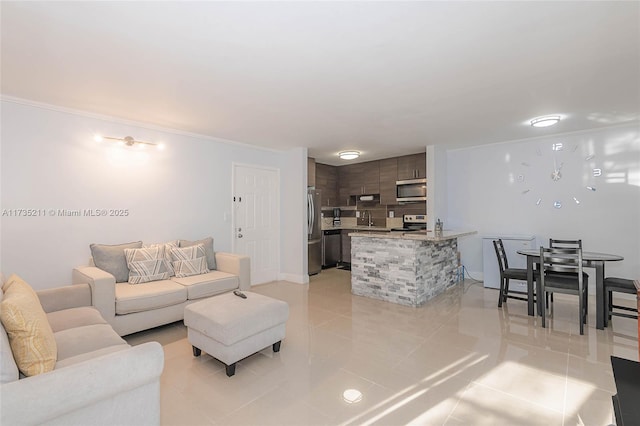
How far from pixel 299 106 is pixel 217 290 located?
2394mm

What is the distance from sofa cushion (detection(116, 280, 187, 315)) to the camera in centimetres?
293

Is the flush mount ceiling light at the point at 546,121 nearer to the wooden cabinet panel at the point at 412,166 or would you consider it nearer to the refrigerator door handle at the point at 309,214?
the wooden cabinet panel at the point at 412,166

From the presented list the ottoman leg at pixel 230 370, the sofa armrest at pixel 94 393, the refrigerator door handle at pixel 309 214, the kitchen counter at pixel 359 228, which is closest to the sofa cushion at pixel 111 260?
the ottoman leg at pixel 230 370

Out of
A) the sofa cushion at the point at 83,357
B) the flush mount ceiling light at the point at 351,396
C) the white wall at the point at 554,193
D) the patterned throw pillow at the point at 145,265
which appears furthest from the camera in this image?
the white wall at the point at 554,193


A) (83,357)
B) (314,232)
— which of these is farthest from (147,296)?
(314,232)

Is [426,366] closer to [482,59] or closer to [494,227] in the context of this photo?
[482,59]

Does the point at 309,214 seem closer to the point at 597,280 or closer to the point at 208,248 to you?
the point at 208,248

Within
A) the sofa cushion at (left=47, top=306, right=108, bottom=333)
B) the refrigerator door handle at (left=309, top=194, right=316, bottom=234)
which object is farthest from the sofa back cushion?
the refrigerator door handle at (left=309, top=194, right=316, bottom=234)

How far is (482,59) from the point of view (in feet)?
7.79

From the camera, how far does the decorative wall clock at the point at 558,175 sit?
4555 mm

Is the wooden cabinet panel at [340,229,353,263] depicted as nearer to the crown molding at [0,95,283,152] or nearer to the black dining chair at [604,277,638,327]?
the crown molding at [0,95,283,152]

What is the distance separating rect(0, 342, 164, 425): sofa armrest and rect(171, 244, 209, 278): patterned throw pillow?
90.0 inches

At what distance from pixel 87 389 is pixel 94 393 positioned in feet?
0.13

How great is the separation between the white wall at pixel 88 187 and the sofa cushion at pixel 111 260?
1.08 feet
